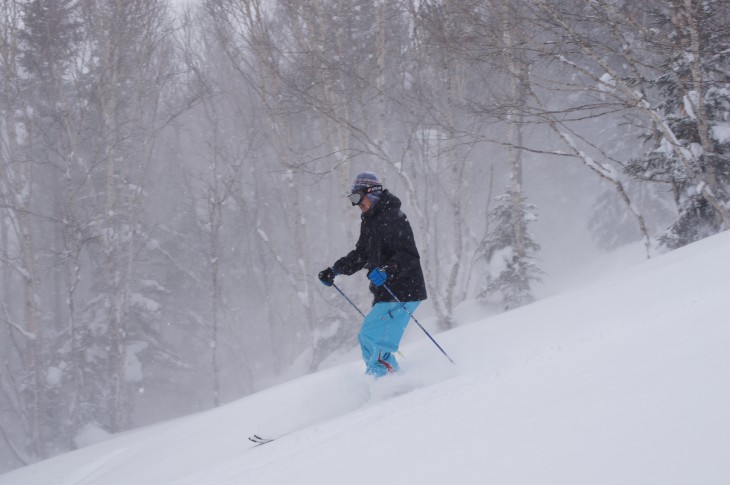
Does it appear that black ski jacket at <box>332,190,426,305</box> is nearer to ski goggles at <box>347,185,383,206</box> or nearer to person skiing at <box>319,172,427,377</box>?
person skiing at <box>319,172,427,377</box>

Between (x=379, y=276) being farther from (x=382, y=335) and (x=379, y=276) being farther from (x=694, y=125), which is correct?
(x=694, y=125)

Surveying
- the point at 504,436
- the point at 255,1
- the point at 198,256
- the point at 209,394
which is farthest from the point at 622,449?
the point at 209,394

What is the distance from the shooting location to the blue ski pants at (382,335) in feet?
17.7

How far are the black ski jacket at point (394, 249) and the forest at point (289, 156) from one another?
342 cm

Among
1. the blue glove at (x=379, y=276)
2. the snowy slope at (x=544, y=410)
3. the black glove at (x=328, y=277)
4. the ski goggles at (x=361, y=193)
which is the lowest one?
the snowy slope at (x=544, y=410)

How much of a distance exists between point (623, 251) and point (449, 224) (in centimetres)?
993

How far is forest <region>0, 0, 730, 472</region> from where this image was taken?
30.4 ft

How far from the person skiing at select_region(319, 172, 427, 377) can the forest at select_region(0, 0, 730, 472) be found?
343cm

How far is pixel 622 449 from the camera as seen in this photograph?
2.25m

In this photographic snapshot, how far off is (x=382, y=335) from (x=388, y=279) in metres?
0.54

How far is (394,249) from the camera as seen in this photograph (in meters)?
5.47

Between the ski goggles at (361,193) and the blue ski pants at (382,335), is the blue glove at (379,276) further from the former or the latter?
the ski goggles at (361,193)

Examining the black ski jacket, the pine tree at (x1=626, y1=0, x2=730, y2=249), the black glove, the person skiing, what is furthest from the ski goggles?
the pine tree at (x1=626, y1=0, x2=730, y2=249)

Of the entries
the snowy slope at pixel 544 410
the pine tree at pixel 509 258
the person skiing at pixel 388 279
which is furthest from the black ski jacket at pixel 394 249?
the pine tree at pixel 509 258
